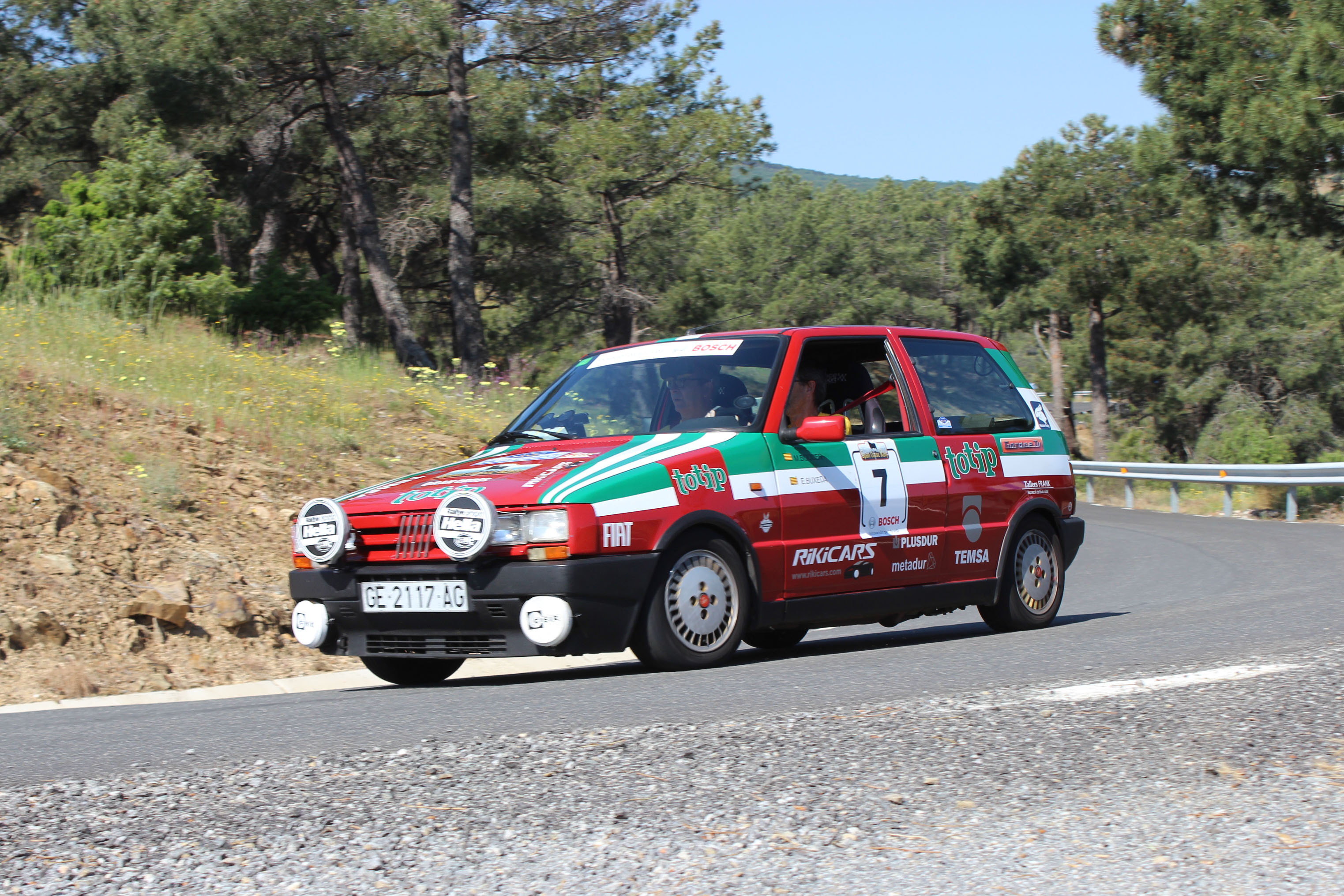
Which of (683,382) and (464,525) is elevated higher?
(683,382)

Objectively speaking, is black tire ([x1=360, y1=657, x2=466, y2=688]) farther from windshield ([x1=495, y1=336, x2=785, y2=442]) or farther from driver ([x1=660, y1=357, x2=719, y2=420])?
driver ([x1=660, y1=357, x2=719, y2=420])

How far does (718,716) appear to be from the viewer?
543 centimetres

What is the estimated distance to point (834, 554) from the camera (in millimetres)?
7781

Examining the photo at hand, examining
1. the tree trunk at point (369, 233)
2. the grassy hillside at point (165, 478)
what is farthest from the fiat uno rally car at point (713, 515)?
the tree trunk at point (369, 233)

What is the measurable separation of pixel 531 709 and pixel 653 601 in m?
1.17

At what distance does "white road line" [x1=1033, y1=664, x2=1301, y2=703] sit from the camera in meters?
5.71

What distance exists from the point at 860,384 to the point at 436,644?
3.13 meters

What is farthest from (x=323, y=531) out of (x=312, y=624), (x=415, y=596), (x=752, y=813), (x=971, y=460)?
(x=971, y=460)

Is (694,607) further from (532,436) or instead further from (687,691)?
(532,436)

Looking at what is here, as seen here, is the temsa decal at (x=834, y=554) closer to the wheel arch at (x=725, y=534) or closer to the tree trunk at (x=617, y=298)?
the wheel arch at (x=725, y=534)

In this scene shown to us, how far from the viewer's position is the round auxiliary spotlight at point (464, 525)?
21.6 feet

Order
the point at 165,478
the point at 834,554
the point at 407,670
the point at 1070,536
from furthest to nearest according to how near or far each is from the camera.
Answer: the point at 165,478 → the point at 1070,536 → the point at 407,670 → the point at 834,554

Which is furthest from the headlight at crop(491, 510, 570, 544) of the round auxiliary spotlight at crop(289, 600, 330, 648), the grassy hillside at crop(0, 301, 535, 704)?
the grassy hillside at crop(0, 301, 535, 704)

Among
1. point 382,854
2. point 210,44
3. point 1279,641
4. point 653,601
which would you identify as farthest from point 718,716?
point 210,44
